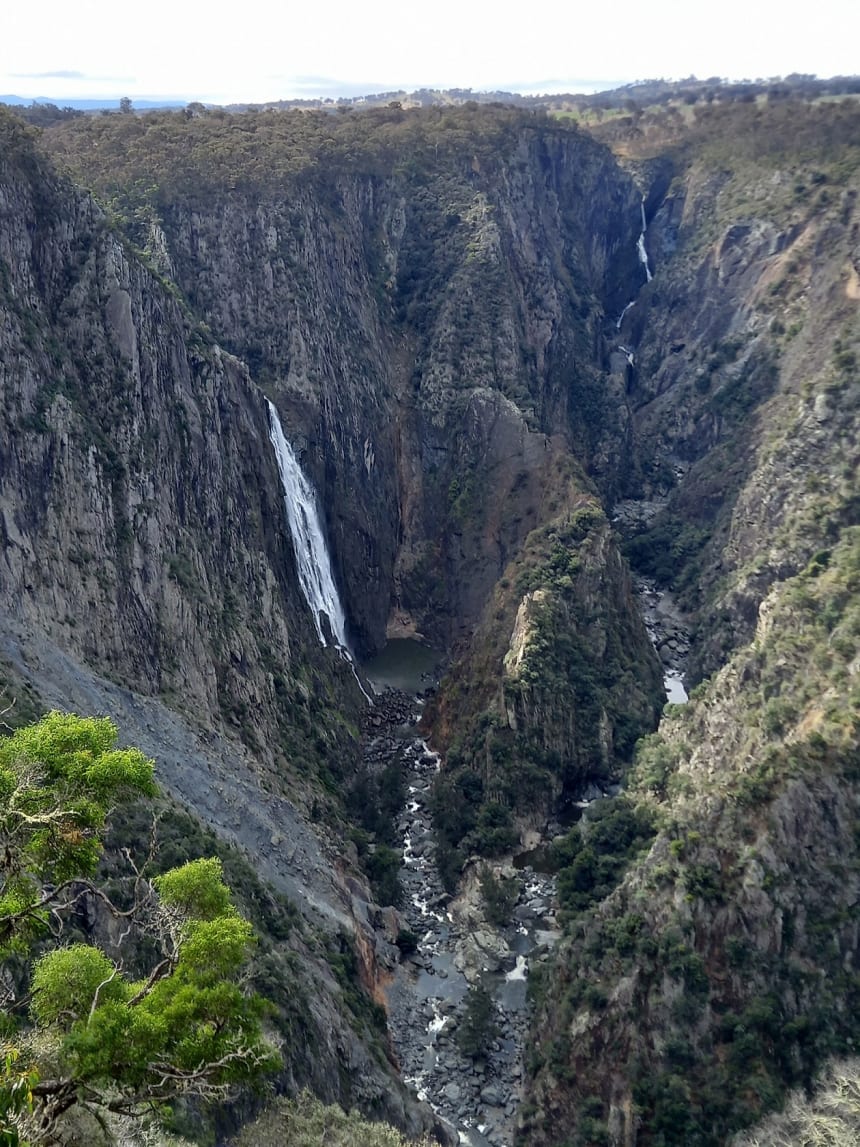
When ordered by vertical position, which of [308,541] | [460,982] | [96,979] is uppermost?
[96,979]

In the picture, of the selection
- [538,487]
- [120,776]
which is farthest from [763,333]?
[120,776]

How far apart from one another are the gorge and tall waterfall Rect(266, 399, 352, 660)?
0.43 metres

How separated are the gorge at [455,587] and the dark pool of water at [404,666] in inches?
28.2

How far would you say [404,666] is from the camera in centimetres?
6122

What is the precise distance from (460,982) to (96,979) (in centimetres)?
2813

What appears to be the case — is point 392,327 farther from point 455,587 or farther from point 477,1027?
point 477,1027

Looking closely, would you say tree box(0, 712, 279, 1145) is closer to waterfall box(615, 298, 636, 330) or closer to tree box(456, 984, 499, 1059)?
tree box(456, 984, 499, 1059)

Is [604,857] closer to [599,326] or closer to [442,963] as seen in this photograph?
[442,963]

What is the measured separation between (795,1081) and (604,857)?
12.8 metres

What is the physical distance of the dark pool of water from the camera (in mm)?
58906

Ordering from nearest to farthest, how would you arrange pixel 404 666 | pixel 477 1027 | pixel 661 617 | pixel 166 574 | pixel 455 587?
pixel 477 1027
pixel 166 574
pixel 404 666
pixel 455 587
pixel 661 617

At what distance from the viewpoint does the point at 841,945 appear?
30.7 meters

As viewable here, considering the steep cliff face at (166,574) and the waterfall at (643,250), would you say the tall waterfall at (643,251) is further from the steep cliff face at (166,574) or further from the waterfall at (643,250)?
the steep cliff face at (166,574)

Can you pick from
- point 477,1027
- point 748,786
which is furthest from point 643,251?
point 477,1027
